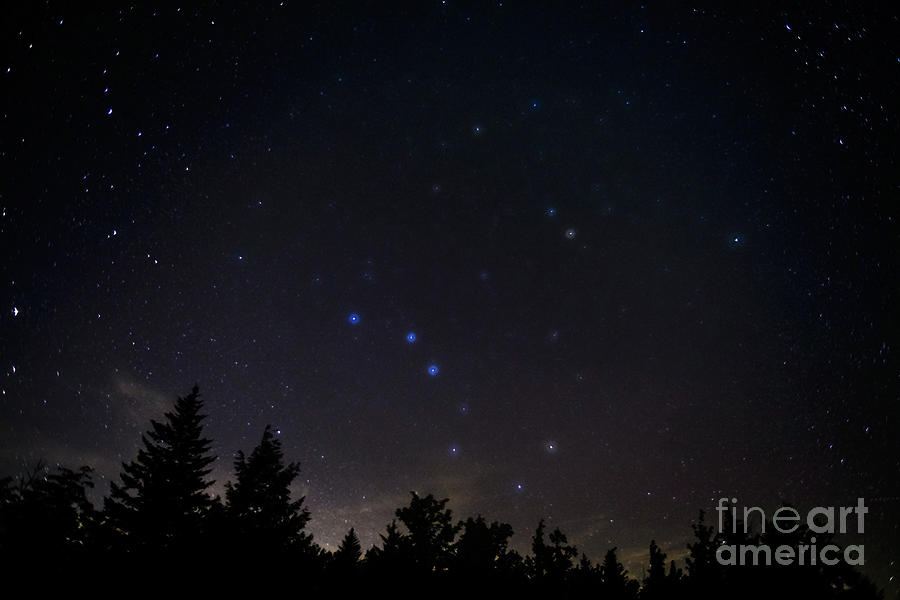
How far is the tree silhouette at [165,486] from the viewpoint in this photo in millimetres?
16359

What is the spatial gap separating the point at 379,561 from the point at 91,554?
33.9 feet

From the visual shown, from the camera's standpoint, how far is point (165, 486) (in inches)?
673

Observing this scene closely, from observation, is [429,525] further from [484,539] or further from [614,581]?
[614,581]

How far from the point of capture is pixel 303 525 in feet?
68.8

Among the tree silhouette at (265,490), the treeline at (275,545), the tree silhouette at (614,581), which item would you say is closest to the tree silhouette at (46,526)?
the treeline at (275,545)

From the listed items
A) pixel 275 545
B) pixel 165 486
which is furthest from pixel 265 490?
pixel 275 545

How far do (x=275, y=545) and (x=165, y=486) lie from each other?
11.5 metres

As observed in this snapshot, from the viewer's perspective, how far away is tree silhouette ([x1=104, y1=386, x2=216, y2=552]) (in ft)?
53.7

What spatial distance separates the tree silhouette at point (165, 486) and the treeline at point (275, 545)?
0.04 m

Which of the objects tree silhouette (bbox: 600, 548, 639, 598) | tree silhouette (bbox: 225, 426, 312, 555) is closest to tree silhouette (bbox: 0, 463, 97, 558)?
tree silhouette (bbox: 225, 426, 312, 555)

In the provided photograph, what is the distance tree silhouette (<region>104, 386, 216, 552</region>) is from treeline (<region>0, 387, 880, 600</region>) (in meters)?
0.04

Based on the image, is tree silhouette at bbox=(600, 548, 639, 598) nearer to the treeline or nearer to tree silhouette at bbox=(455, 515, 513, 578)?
the treeline

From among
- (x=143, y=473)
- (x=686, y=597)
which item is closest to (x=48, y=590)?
(x=143, y=473)

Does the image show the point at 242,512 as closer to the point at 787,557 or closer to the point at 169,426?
the point at 169,426
